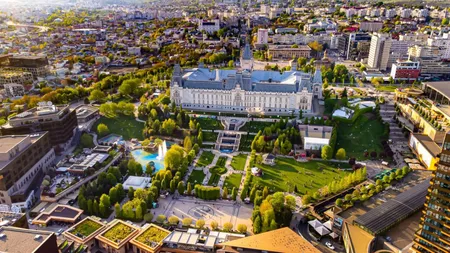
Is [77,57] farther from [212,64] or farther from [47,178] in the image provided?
[47,178]

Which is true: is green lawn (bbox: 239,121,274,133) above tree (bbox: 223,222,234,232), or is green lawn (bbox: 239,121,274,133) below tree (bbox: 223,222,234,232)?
above

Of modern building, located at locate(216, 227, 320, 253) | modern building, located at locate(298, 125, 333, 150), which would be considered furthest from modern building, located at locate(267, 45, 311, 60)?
modern building, located at locate(216, 227, 320, 253)

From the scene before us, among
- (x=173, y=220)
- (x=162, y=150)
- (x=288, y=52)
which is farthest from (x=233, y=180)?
(x=288, y=52)

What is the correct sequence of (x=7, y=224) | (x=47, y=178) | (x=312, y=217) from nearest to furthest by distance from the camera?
(x=7, y=224) < (x=312, y=217) < (x=47, y=178)

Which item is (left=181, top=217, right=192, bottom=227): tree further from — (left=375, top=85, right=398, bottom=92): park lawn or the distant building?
(left=375, top=85, right=398, bottom=92): park lawn

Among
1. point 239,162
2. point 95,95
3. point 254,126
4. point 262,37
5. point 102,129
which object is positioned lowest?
point 239,162

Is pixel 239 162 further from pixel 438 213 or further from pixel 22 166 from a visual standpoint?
pixel 438 213

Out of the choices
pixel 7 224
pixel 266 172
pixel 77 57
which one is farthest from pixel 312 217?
pixel 77 57
